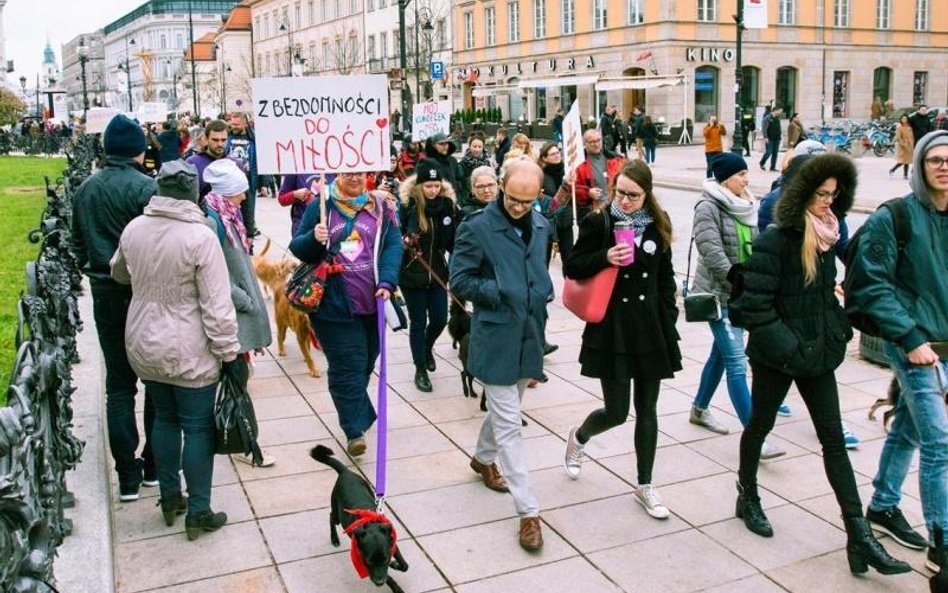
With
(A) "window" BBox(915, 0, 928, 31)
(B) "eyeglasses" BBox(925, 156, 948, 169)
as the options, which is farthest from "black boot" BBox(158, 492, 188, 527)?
(A) "window" BBox(915, 0, 928, 31)

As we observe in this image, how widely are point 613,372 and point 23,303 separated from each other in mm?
3062

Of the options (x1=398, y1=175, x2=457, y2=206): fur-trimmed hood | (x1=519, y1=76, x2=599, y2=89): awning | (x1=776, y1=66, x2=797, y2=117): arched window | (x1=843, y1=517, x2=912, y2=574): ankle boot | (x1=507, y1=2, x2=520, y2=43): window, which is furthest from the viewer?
(x1=507, y1=2, x2=520, y2=43): window

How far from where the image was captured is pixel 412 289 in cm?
770

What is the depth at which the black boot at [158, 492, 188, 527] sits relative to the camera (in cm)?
505

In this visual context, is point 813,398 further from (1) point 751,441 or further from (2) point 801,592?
(2) point 801,592

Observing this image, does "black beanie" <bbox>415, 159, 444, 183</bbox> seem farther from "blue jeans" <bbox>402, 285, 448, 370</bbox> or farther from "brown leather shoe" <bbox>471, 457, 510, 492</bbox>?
"brown leather shoe" <bbox>471, 457, 510, 492</bbox>

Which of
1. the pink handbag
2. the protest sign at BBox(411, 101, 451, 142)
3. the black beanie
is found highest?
the protest sign at BBox(411, 101, 451, 142)

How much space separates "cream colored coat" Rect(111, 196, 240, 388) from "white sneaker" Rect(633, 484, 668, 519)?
2.29 metres

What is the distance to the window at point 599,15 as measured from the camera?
4797 cm

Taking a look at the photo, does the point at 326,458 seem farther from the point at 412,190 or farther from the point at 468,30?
the point at 468,30

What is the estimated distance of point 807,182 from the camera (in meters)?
4.57

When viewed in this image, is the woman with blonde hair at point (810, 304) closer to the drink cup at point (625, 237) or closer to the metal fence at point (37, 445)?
the drink cup at point (625, 237)

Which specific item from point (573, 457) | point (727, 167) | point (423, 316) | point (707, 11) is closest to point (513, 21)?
point (707, 11)

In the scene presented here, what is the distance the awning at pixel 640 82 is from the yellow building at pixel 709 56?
0.19ft
